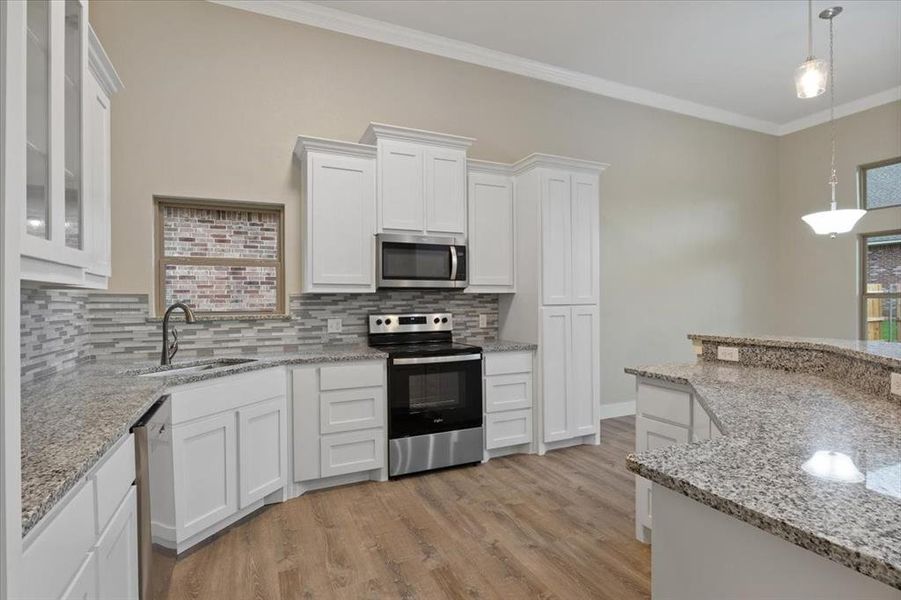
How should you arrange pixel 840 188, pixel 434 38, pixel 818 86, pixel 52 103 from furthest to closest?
pixel 840 188
pixel 434 38
pixel 818 86
pixel 52 103

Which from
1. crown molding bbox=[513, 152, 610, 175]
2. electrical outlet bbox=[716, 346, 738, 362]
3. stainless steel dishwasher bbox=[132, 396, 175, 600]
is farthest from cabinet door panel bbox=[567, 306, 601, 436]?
stainless steel dishwasher bbox=[132, 396, 175, 600]

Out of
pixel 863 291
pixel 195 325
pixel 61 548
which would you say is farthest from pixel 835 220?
pixel 195 325

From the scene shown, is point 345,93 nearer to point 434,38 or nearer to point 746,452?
point 434,38

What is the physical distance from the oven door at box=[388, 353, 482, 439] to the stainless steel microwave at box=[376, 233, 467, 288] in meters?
0.60

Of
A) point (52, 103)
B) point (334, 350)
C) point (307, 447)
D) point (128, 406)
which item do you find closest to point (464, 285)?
point (334, 350)

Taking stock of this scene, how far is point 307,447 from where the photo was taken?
9.27 feet

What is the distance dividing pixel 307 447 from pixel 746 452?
243 cm

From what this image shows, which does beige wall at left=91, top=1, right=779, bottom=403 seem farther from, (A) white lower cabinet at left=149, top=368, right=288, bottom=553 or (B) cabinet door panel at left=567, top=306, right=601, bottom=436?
(A) white lower cabinet at left=149, top=368, right=288, bottom=553

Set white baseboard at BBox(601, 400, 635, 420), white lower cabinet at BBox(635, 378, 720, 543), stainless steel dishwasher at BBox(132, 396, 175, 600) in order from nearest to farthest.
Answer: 1. stainless steel dishwasher at BBox(132, 396, 175, 600)
2. white lower cabinet at BBox(635, 378, 720, 543)
3. white baseboard at BBox(601, 400, 635, 420)

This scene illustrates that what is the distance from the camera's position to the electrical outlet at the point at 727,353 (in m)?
2.49

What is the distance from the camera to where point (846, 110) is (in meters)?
5.26

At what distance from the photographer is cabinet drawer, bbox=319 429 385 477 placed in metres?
2.87

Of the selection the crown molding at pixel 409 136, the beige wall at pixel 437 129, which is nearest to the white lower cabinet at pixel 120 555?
the beige wall at pixel 437 129

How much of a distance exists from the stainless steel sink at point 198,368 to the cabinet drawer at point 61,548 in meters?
1.35
